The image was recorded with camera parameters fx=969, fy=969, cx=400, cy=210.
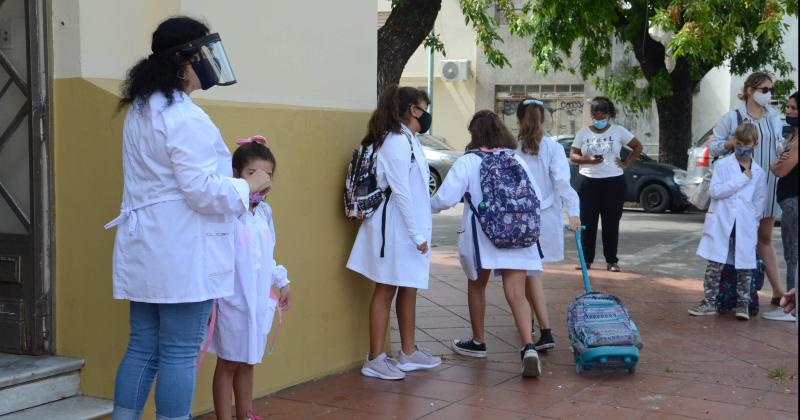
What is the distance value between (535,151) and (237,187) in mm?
3576

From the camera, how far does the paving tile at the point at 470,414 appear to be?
203 inches

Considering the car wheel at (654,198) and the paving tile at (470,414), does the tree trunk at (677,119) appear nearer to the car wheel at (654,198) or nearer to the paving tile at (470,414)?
the car wheel at (654,198)

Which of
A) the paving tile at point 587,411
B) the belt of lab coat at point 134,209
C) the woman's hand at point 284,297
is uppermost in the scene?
the belt of lab coat at point 134,209

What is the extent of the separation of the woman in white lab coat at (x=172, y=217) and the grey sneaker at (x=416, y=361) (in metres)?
2.38

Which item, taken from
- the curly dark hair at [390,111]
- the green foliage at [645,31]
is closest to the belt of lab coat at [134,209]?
the curly dark hair at [390,111]

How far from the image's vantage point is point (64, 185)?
4.63 meters

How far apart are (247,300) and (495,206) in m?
2.27

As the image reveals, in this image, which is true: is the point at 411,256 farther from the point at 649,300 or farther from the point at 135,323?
the point at 649,300

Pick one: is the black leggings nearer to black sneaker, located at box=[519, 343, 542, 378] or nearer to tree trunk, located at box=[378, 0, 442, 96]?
tree trunk, located at box=[378, 0, 442, 96]

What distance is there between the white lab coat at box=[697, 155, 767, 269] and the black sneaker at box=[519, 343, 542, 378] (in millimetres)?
2543

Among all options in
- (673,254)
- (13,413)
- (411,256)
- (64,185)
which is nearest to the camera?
(13,413)

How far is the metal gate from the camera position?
458 centimetres

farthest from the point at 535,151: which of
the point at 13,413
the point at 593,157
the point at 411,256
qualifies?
the point at 13,413

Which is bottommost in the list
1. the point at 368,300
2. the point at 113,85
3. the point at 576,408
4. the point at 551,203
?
the point at 576,408
